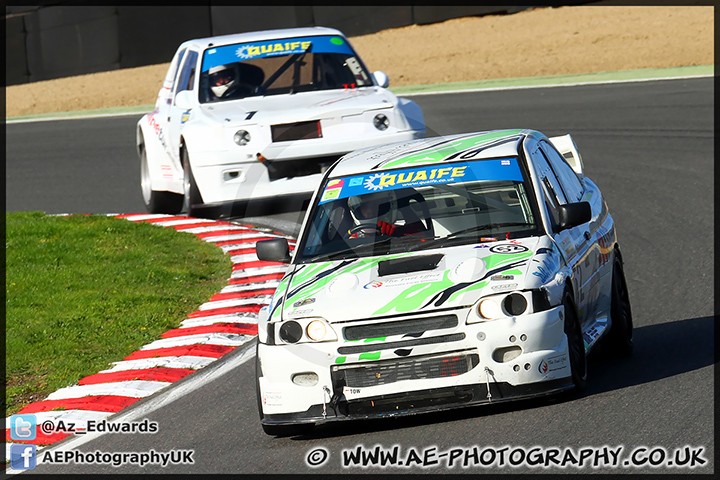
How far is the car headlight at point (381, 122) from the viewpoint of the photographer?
12.1 meters

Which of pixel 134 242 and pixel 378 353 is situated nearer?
pixel 378 353

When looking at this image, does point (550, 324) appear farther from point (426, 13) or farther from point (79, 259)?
point (426, 13)

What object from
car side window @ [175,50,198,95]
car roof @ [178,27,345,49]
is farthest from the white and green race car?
car side window @ [175,50,198,95]

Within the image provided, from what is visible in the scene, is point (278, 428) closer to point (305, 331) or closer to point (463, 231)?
point (305, 331)

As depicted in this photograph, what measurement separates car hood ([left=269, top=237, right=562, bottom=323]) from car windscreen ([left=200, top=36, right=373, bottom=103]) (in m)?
6.62

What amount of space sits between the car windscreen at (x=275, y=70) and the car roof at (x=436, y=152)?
5286 mm

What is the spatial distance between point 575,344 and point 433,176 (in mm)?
1418

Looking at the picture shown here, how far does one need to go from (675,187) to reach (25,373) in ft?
26.3

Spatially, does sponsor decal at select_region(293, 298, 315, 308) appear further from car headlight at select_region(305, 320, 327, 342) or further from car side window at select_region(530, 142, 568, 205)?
car side window at select_region(530, 142, 568, 205)

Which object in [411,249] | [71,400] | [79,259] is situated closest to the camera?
[411,249]

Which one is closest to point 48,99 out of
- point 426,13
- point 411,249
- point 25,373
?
point 426,13

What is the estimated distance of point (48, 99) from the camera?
95.9 ft

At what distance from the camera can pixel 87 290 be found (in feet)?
33.6

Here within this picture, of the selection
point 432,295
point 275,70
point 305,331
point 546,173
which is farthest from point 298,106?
point 432,295
